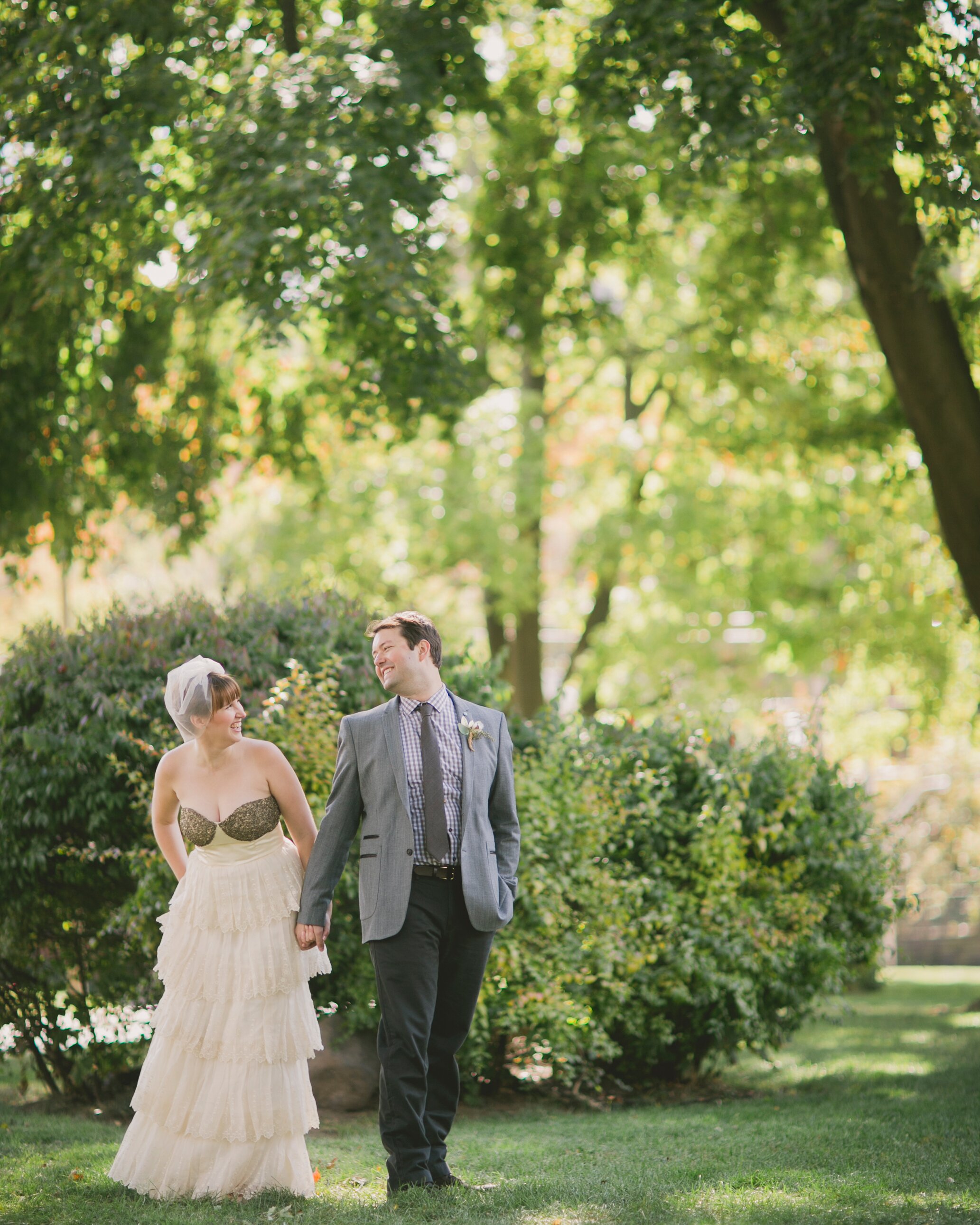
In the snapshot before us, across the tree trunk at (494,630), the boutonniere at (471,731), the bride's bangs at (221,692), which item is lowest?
the boutonniere at (471,731)

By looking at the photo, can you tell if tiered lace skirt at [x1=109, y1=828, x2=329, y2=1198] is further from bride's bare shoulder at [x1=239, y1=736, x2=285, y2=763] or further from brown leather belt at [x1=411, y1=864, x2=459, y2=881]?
brown leather belt at [x1=411, y1=864, x2=459, y2=881]

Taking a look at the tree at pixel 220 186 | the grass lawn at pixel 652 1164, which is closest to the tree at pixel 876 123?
the tree at pixel 220 186

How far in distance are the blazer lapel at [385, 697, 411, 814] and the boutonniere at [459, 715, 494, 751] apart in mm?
276

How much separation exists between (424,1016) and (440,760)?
1030 millimetres

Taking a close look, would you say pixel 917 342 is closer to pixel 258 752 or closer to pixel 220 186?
pixel 220 186

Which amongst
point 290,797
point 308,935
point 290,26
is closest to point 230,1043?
point 308,935

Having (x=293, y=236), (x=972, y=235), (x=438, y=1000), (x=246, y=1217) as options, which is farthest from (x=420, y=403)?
(x=246, y=1217)

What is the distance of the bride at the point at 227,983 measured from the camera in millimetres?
5020

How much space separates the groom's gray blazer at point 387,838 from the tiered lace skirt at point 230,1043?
0.26 metres

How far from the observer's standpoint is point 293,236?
1041cm

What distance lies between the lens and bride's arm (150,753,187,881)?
212 inches

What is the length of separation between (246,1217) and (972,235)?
7.33m

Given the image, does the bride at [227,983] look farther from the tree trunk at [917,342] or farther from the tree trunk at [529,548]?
the tree trunk at [529,548]

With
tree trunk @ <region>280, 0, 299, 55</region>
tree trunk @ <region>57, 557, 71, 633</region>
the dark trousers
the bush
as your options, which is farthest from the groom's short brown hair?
tree trunk @ <region>280, 0, 299, 55</region>
